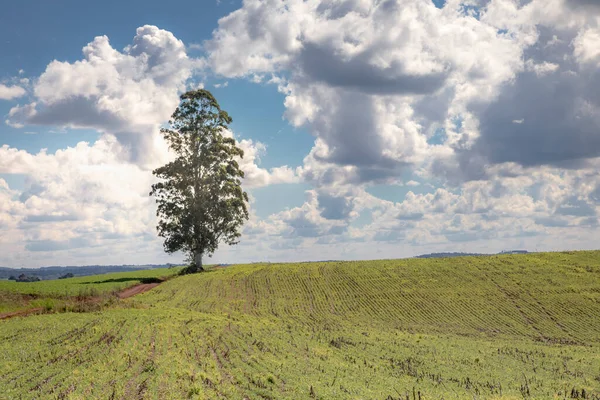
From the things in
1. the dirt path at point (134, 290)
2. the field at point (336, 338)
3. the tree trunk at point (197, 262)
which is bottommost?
the field at point (336, 338)

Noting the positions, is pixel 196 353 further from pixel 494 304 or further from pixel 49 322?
pixel 494 304

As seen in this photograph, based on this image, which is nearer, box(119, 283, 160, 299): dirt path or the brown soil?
the brown soil

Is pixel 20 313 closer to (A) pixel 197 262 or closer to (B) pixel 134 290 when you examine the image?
(B) pixel 134 290

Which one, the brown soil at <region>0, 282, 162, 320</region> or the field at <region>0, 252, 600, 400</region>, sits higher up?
the brown soil at <region>0, 282, 162, 320</region>

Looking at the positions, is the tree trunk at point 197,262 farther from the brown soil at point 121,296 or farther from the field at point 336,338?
the brown soil at point 121,296

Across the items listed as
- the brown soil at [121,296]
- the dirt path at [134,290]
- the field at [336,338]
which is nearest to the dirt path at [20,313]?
the brown soil at [121,296]

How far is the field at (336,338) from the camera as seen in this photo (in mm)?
23234

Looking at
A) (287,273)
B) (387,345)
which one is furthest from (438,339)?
(287,273)

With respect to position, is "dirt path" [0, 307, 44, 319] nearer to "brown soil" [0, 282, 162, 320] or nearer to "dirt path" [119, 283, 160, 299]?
"brown soil" [0, 282, 162, 320]

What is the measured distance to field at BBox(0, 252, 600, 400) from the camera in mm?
23234

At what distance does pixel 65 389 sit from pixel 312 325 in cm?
2998

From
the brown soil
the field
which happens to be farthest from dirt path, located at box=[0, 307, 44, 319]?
the field

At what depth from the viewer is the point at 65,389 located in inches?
842

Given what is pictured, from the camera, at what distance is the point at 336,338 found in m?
40.6
